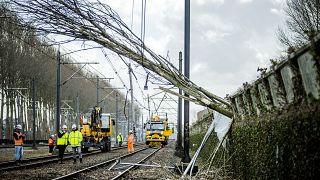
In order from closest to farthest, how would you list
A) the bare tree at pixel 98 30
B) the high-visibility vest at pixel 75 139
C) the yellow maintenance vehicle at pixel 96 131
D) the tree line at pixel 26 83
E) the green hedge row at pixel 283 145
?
the green hedge row at pixel 283 145 < the bare tree at pixel 98 30 < the high-visibility vest at pixel 75 139 < the yellow maintenance vehicle at pixel 96 131 < the tree line at pixel 26 83

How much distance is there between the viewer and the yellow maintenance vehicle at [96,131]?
35.9 metres

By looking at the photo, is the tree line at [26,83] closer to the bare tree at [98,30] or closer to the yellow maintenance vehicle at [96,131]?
the yellow maintenance vehicle at [96,131]

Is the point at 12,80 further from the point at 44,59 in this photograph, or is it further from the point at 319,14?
the point at 319,14

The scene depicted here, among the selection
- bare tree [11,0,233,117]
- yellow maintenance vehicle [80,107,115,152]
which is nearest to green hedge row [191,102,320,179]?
bare tree [11,0,233,117]

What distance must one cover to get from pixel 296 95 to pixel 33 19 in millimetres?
6747

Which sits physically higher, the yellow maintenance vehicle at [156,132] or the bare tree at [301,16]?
the bare tree at [301,16]

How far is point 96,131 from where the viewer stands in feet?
121

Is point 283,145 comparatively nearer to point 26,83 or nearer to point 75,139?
point 75,139

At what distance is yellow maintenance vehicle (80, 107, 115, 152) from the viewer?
3591cm

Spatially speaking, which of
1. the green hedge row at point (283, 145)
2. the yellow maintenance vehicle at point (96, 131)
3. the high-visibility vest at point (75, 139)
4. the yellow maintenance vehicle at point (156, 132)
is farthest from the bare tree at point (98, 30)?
the yellow maintenance vehicle at point (156, 132)

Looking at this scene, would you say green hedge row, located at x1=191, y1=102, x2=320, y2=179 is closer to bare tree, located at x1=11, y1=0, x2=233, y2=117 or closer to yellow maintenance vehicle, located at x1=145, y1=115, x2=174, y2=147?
bare tree, located at x1=11, y1=0, x2=233, y2=117

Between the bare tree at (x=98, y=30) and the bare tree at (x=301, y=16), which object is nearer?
the bare tree at (x=98, y=30)

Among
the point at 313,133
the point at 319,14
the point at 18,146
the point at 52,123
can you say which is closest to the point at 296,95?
the point at 313,133

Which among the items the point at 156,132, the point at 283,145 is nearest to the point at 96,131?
the point at 156,132
